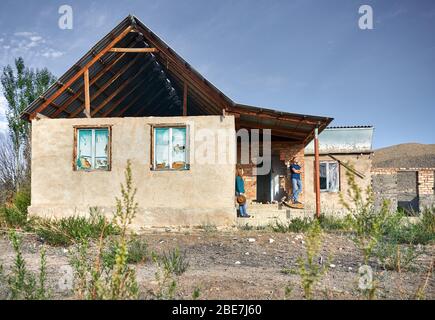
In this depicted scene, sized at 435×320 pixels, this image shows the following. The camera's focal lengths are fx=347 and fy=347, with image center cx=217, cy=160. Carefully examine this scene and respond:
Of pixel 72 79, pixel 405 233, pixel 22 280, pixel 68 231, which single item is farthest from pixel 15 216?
pixel 405 233

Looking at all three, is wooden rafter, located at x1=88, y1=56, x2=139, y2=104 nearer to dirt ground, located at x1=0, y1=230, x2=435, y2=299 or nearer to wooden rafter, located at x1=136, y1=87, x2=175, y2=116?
wooden rafter, located at x1=136, y1=87, x2=175, y2=116

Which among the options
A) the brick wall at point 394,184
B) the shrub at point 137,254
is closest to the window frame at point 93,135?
the shrub at point 137,254

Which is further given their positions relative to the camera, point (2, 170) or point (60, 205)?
point (2, 170)

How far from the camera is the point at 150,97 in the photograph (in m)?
13.3

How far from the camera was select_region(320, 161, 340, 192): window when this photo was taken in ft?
51.3

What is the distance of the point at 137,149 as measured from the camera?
952 cm

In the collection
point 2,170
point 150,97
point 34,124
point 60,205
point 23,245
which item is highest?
point 150,97

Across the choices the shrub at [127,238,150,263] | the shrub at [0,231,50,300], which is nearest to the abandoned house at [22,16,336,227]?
the shrub at [127,238,150,263]

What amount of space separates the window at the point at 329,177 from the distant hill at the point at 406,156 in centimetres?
2908

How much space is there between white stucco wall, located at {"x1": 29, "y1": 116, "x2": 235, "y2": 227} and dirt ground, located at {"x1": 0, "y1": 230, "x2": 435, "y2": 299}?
0.72 m

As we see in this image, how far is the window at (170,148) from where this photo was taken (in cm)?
941
